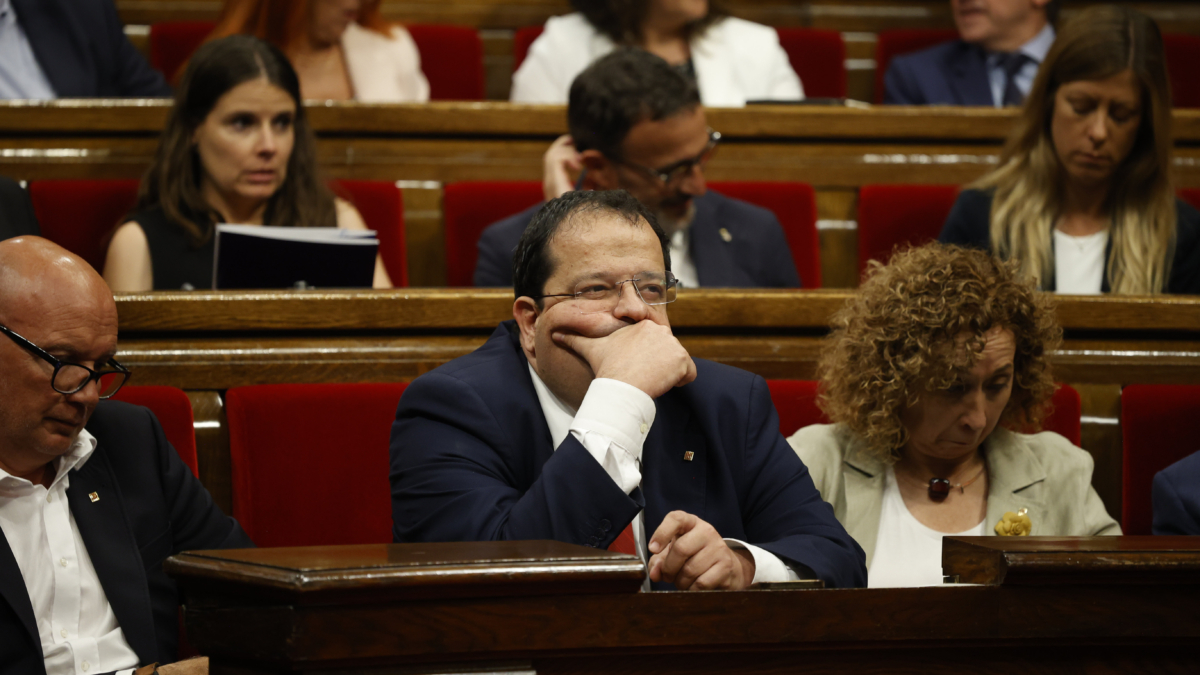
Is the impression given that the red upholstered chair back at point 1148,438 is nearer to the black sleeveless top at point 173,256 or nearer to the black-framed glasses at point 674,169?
the black-framed glasses at point 674,169

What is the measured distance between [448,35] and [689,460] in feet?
6.00

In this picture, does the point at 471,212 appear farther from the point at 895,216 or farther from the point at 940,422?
the point at 940,422

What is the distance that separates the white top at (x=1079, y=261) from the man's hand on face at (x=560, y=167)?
755 mm

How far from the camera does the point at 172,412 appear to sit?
129 cm

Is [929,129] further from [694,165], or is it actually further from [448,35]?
[448,35]

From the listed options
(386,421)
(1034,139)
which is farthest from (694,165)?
(386,421)

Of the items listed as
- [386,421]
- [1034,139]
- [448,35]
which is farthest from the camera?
[448,35]

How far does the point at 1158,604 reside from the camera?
779mm

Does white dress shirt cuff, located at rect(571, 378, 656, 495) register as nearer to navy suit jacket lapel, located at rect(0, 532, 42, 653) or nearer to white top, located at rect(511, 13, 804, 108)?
navy suit jacket lapel, located at rect(0, 532, 42, 653)

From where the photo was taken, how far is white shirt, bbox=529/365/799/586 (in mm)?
970

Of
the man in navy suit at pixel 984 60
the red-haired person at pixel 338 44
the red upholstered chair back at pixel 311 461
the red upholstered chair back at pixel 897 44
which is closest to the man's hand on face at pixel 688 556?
the red upholstered chair back at pixel 311 461

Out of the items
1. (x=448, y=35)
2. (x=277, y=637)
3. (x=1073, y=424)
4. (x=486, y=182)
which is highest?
(x=448, y=35)

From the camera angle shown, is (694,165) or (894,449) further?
(694,165)

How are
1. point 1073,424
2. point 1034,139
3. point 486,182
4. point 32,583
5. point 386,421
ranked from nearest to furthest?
point 32,583 < point 386,421 < point 1073,424 < point 1034,139 < point 486,182
